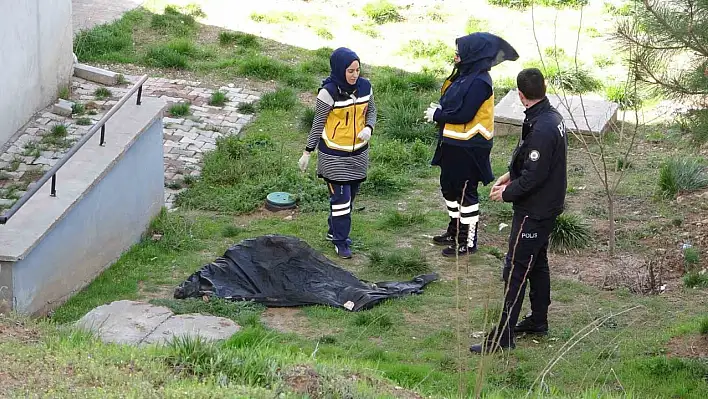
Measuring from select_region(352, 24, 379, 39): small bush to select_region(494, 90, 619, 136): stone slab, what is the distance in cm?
345

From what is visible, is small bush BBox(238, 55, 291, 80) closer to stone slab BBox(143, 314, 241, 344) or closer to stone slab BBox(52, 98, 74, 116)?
stone slab BBox(52, 98, 74, 116)

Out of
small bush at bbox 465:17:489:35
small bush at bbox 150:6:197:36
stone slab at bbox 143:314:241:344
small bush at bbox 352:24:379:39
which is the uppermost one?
small bush at bbox 465:17:489:35

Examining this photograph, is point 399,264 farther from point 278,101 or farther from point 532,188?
point 278,101

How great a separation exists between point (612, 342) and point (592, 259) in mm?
1933

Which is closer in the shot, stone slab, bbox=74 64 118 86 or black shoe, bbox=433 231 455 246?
black shoe, bbox=433 231 455 246

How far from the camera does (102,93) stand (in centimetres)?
1268

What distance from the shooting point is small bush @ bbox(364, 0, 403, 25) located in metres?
16.2

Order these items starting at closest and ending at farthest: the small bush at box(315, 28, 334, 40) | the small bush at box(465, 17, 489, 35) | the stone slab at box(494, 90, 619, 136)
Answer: the stone slab at box(494, 90, 619, 136)
the small bush at box(315, 28, 334, 40)
the small bush at box(465, 17, 489, 35)

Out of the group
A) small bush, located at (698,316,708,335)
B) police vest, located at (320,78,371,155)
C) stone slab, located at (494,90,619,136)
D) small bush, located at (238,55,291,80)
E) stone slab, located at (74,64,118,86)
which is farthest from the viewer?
small bush, located at (238,55,291,80)

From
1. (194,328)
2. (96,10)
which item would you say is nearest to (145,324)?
(194,328)

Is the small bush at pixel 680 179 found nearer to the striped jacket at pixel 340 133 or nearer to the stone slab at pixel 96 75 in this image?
the striped jacket at pixel 340 133

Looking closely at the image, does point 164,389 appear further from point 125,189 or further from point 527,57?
point 527,57

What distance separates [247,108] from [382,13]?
4414mm

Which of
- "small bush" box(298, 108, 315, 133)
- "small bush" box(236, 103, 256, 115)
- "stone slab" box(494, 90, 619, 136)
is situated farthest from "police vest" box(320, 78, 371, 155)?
"small bush" box(236, 103, 256, 115)
